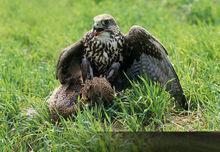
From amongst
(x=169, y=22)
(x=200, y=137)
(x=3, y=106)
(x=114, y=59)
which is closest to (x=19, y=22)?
(x=169, y=22)

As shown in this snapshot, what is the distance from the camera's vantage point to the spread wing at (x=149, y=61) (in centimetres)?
509

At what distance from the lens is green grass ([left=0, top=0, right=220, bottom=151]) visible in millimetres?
4891

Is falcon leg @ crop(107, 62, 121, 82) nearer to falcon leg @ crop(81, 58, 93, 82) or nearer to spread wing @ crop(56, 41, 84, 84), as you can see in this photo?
falcon leg @ crop(81, 58, 93, 82)

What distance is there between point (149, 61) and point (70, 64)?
67 centimetres

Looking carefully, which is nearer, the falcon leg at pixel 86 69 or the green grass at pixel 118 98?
the green grass at pixel 118 98

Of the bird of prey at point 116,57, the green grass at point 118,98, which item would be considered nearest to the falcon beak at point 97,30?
the bird of prey at point 116,57

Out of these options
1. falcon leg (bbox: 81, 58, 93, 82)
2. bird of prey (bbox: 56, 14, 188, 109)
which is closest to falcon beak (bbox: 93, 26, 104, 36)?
bird of prey (bbox: 56, 14, 188, 109)

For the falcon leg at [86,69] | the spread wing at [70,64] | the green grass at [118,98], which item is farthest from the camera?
the spread wing at [70,64]

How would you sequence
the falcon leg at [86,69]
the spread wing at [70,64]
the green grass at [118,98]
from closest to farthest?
1. the green grass at [118,98]
2. the falcon leg at [86,69]
3. the spread wing at [70,64]

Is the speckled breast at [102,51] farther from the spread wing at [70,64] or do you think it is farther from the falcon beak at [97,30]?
the spread wing at [70,64]

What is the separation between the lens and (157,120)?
4957mm

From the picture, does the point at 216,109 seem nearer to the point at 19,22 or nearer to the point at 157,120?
the point at 157,120

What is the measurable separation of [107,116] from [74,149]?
1.27 ft

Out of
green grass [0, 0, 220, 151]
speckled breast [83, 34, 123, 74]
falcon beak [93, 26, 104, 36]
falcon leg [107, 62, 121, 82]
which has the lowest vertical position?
green grass [0, 0, 220, 151]
